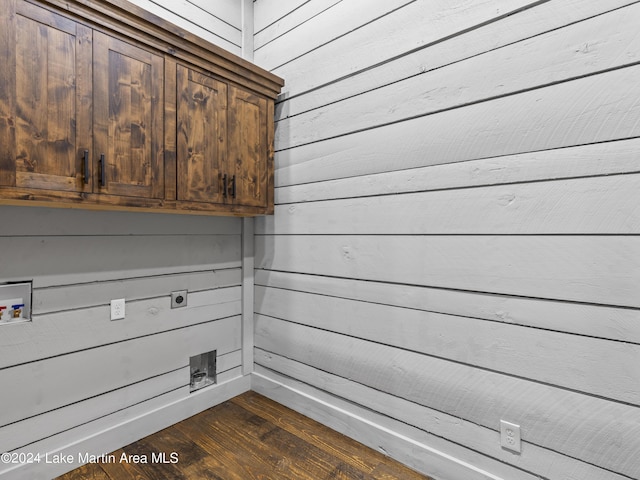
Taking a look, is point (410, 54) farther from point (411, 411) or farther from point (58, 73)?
point (411, 411)

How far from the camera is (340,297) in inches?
77.5

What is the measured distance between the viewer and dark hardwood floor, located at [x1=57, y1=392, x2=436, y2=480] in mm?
1613

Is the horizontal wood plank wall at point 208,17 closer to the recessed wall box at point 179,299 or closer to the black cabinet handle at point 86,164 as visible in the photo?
the black cabinet handle at point 86,164

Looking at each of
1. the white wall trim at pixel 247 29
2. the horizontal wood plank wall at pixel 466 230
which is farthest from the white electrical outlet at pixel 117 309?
the white wall trim at pixel 247 29

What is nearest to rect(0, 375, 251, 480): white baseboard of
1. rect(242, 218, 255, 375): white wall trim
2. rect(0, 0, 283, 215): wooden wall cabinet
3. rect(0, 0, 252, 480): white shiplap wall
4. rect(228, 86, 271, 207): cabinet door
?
rect(0, 0, 252, 480): white shiplap wall

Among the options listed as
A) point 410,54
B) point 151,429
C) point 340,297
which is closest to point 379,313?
point 340,297

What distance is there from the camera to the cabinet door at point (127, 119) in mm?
1467

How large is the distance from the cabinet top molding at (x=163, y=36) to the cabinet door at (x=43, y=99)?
0.07 metres

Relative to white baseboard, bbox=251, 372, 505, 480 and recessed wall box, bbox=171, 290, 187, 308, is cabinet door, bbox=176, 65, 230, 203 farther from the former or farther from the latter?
white baseboard, bbox=251, 372, 505, 480

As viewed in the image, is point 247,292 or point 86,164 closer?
point 86,164

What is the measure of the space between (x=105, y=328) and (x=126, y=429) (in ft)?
1.82

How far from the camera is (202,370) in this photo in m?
2.25

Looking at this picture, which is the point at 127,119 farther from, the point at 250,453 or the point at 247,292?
the point at 250,453

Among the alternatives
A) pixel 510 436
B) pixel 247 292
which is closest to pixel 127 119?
pixel 247 292
